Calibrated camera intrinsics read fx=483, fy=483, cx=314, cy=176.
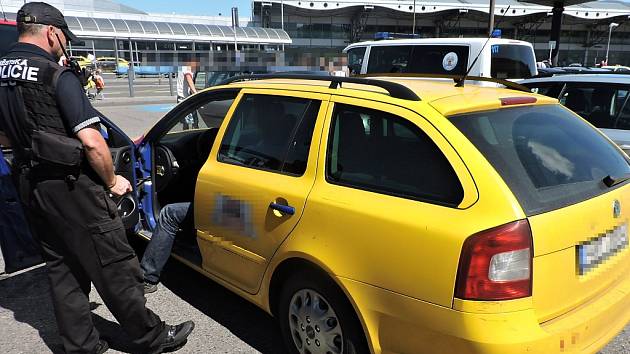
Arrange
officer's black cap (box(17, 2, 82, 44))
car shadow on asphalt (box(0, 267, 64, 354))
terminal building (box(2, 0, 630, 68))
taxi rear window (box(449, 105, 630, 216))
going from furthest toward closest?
terminal building (box(2, 0, 630, 68)) < car shadow on asphalt (box(0, 267, 64, 354)) < officer's black cap (box(17, 2, 82, 44)) < taxi rear window (box(449, 105, 630, 216))

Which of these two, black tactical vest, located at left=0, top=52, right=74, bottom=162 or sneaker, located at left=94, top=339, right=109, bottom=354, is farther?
sneaker, located at left=94, top=339, right=109, bottom=354

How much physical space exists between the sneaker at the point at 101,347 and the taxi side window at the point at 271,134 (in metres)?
1.28

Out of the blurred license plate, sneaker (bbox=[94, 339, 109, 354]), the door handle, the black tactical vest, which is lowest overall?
sneaker (bbox=[94, 339, 109, 354])

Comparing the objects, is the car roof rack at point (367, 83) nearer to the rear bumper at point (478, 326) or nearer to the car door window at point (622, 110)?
the rear bumper at point (478, 326)

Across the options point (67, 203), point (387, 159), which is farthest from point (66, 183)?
point (387, 159)

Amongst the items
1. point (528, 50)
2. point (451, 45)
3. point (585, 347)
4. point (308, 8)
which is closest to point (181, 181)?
point (585, 347)

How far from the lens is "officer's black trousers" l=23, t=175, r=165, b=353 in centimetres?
242

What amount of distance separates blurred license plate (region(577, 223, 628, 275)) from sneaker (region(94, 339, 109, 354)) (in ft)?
8.27

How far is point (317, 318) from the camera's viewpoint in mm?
2369

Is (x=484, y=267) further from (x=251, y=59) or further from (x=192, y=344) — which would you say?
(x=251, y=59)

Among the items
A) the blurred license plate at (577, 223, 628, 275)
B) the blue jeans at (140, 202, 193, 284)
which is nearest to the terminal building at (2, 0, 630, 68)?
the blue jeans at (140, 202, 193, 284)

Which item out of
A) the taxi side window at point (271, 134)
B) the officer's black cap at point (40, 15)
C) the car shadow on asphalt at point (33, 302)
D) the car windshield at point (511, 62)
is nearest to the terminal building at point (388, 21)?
the car windshield at point (511, 62)

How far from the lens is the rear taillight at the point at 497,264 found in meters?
1.81

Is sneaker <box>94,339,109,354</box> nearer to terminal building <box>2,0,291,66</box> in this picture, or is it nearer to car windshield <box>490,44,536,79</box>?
car windshield <box>490,44,536,79</box>
